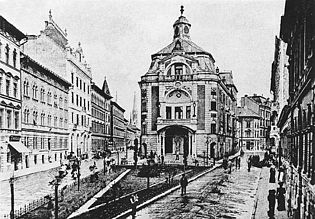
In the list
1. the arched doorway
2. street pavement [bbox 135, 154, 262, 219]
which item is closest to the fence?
street pavement [bbox 135, 154, 262, 219]

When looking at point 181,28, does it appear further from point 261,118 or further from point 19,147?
point 261,118

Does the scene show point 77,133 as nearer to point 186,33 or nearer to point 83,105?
point 83,105

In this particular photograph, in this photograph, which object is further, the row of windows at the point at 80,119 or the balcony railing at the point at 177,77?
the balcony railing at the point at 177,77

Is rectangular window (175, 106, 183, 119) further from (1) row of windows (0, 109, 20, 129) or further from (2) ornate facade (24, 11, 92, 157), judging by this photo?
(1) row of windows (0, 109, 20, 129)

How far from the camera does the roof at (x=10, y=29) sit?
3056 centimetres

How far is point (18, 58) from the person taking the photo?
33.9 metres

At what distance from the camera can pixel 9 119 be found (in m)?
32.0

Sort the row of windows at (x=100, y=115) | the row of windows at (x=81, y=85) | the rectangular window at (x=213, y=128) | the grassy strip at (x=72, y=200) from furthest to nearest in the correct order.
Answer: the row of windows at (x=100, y=115) → the rectangular window at (x=213, y=128) → the row of windows at (x=81, y=85) → the grassy strip at (x=72, y=200)

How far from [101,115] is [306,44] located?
63.4 metres

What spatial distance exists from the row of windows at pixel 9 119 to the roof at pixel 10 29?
19.5 feet

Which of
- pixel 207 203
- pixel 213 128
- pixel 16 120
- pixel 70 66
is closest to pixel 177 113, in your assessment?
pixel 213 128

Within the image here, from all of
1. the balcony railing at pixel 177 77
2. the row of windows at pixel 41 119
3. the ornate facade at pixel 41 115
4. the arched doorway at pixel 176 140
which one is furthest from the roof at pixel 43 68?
the arched doorway at pixel 176 140

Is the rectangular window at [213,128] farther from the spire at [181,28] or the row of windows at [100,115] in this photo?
the row of windows at [100,115]

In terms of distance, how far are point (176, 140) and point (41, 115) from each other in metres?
25.2
